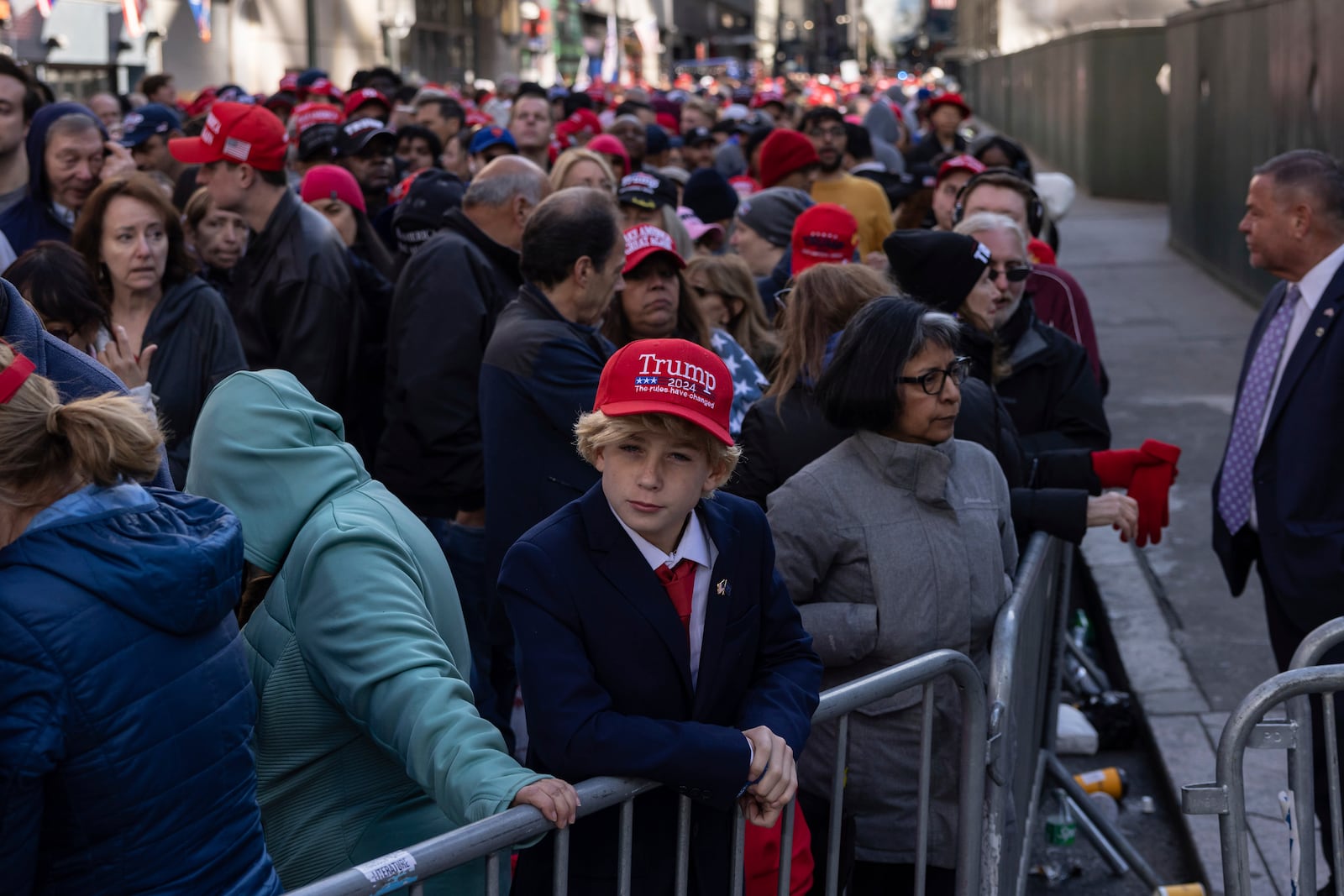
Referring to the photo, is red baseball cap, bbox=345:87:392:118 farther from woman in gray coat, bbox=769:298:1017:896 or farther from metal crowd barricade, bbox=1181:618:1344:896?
metal crowd barricade, bbox=1181:618:1344:896

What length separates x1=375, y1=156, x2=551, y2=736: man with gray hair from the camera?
5.58 meters

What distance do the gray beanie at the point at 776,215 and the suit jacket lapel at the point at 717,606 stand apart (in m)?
4.52

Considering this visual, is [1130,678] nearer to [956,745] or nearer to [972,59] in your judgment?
[956,745]

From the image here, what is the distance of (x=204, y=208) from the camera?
20.1ft

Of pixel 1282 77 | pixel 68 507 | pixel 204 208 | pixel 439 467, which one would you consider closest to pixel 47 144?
pixel 204 208

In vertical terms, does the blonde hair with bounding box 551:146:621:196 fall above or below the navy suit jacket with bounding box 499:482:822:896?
above

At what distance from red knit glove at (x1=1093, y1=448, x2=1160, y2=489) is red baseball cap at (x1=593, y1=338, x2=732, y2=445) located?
223 centimetres

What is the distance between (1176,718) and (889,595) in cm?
305

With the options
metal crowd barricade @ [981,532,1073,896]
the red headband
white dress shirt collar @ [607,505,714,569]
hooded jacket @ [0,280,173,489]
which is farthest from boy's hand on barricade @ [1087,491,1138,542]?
the red headband

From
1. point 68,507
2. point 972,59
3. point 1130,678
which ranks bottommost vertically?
point 1130,678

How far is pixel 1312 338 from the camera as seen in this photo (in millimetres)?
4707

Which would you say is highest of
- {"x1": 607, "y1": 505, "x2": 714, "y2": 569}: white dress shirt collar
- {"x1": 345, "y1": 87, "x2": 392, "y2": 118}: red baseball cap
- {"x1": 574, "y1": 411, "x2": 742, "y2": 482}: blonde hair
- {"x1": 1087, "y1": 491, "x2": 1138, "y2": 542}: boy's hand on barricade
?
{"x1": 345, "y1": 87, "x2": 392, "y2": 118}: red baseball cap

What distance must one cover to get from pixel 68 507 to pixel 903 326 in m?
2.15

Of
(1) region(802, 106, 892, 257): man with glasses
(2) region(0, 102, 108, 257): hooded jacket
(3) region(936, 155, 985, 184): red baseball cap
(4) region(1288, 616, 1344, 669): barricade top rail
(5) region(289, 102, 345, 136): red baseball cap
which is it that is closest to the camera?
(4) region(1288, 616, 1344, 669): barricade top rail
